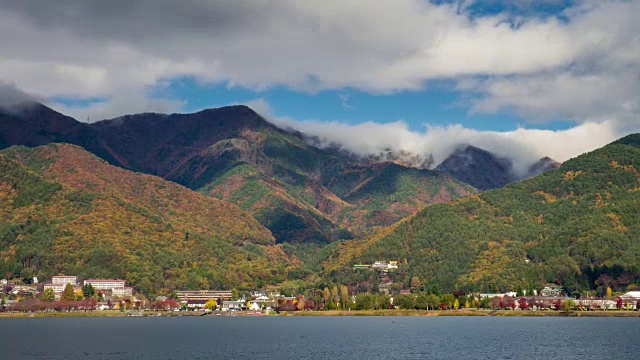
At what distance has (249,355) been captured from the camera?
135250 millimetres

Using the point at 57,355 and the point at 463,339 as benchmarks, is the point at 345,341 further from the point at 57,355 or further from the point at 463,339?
the point at 57,355

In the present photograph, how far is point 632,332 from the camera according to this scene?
565ft

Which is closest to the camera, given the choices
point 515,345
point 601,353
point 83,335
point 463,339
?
point 601,353

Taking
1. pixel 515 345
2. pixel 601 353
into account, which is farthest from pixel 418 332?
pixel 601 353

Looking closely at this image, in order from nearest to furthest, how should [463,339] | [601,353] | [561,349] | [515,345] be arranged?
1. [601,353]
2. [561,349]
3. [515,345]
4. [463,339]

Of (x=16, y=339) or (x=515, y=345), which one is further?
(x=16, y=339)

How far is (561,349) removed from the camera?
138625 millimetres

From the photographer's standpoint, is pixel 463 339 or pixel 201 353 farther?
pixel 463 339

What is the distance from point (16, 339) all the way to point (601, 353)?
111 metres

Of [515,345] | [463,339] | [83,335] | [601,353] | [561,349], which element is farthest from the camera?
[83,335]

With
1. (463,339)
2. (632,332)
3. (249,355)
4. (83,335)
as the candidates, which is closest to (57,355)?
(249,355)

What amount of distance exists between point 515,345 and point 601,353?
19.8m

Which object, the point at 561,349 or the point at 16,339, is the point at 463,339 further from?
the point at 16,339

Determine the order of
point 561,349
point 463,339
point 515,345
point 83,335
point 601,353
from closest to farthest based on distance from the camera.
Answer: point 601,353 → point 561,349 → point 515,345 → point 463,339 → point 83,335
